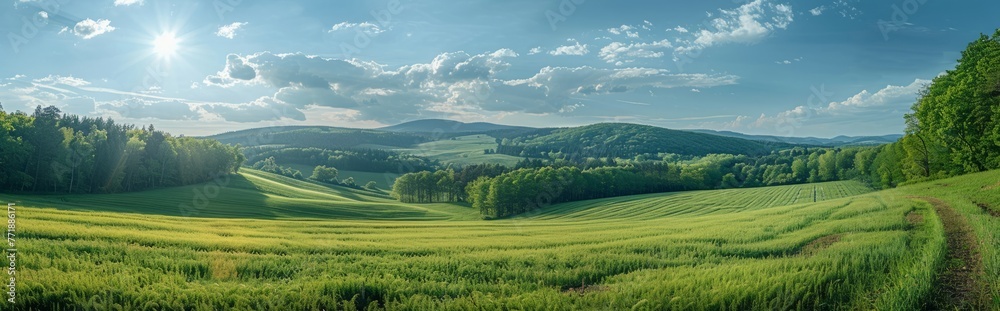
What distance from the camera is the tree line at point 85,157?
6034 centimetres

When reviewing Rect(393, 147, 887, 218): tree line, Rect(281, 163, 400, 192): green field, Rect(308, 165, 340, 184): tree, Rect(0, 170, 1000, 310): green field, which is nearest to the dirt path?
Rect(0, 170, 1000, 310): green field

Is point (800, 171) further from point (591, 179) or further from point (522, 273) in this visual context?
point (522, 273)

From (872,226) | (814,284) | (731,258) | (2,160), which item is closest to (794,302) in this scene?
(814,284)

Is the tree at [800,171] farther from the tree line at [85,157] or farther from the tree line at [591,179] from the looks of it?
the tree line at [85,157]

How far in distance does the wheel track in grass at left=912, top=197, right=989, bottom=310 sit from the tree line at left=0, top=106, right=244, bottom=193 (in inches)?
3275

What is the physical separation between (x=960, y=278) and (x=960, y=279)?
0.32 ft

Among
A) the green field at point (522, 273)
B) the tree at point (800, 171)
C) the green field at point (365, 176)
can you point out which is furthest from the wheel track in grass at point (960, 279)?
the green field at point (365, 176)

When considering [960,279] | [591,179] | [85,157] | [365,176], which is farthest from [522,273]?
[365,176]

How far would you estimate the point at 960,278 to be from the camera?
8.85m

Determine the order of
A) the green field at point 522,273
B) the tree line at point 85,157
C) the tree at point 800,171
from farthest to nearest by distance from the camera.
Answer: the tree at point 800,171 < the tree line at point 85,157 < the green field at point 522,273

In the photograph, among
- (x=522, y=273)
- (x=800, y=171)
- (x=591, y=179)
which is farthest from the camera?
(x=800, y=171)

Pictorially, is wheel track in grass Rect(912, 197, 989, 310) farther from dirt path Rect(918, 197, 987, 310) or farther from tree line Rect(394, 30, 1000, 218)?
tree line Rect(394, 30, 1000, 218)

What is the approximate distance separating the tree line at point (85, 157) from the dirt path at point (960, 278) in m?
83.2

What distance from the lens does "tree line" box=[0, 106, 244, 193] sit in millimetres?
60344
